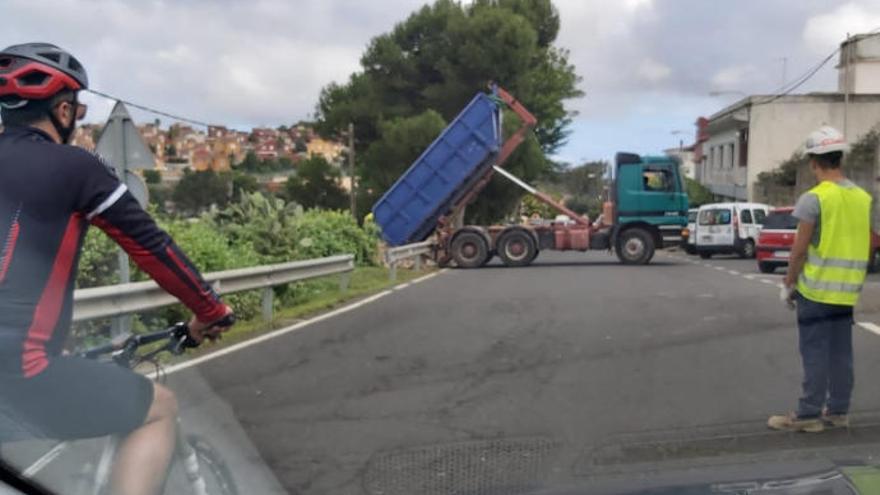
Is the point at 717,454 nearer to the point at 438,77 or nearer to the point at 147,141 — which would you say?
the point at 147,141

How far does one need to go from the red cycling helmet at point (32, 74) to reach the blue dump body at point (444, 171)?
22448mm

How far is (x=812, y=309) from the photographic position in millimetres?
6391

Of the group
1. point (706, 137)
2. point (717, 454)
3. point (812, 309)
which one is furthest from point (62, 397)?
point (706, 137)

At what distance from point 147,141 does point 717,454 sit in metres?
7.21

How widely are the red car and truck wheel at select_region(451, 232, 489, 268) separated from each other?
23.2ft

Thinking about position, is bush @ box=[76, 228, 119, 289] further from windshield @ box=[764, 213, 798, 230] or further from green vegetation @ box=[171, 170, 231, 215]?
windshield @ box=[764, 213, 798, 230]

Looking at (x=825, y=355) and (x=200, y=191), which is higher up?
(x=200, y=191)

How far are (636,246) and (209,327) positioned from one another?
2472 cm

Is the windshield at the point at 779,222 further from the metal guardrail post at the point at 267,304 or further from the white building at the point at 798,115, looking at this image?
the white building at the point at 798,115

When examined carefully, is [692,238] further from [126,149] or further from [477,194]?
[126,149]

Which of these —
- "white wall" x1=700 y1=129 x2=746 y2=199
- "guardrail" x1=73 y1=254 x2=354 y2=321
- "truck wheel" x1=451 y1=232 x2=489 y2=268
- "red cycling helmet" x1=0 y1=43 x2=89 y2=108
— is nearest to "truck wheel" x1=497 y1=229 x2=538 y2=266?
"truck wheel" x1=451 y1=232 x2=489 y2=268

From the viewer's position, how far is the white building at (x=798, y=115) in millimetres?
50094

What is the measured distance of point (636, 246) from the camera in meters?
27.4

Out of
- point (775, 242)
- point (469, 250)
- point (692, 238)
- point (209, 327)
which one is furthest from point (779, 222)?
point (209, 327)
